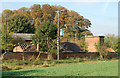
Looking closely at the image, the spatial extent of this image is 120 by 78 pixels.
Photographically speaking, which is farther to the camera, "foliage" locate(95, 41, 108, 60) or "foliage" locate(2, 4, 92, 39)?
"foliage" locate(2, 4, 92, 39)

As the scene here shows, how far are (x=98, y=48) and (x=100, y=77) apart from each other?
31929mm

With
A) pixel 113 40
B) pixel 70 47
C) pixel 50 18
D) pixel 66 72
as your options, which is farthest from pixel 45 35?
pixel 66 72

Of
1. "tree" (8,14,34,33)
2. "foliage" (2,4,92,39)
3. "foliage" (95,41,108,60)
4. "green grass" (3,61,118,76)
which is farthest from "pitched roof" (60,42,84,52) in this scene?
"green grass" (3,61,118,76)

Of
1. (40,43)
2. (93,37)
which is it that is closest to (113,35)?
(93,37)

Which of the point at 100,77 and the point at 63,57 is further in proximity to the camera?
the point at 63,57

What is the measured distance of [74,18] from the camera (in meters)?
68.1

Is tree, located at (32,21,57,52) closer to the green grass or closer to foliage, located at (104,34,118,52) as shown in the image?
foliage, located at (104,34,118,52)

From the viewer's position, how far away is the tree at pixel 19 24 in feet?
201

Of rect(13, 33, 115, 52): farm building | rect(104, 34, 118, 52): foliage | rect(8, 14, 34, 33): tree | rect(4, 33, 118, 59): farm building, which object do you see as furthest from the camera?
rect(8, 14, 34, 33): tree

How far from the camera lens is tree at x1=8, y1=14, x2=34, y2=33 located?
6112 centimetres

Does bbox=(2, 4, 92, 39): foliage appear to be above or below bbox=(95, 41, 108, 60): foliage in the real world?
above

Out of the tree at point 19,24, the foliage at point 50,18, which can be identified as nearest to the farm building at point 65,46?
the tree at point 19,24

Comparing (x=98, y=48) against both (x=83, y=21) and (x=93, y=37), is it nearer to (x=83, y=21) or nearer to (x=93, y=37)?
(x=93, y=37)

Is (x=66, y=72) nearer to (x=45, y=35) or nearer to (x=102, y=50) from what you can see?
(x=102, y=50)
